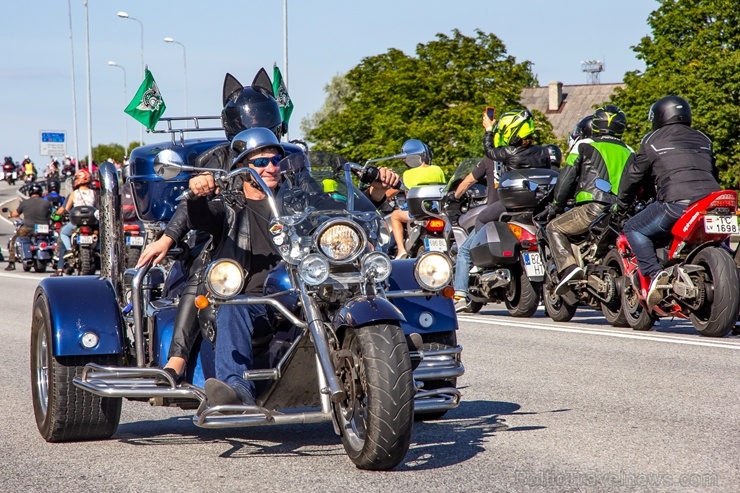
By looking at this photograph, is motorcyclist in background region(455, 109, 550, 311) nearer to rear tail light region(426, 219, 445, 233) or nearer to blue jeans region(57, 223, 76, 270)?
rear tail light region(426, 219, 445, 233)

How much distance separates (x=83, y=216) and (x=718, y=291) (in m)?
13.8

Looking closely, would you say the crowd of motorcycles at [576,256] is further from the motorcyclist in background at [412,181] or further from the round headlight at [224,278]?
the round headlight at [224,278]

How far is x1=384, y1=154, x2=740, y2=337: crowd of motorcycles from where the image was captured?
10.3 meters

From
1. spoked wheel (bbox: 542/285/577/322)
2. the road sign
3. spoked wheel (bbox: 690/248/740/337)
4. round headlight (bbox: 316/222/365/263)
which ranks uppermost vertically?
the road sign

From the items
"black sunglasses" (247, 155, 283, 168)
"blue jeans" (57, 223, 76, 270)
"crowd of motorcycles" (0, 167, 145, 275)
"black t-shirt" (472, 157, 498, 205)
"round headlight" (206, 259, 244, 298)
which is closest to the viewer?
"round headlight" (206, 259, 244, 298)

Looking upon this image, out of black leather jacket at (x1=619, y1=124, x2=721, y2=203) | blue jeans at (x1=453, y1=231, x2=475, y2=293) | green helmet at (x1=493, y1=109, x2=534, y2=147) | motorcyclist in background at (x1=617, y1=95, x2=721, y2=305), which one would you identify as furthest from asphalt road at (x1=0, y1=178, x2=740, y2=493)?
green helmet at (x1=493, y1=109, x2=534, y2=147)

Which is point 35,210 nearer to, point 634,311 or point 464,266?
point 464,266

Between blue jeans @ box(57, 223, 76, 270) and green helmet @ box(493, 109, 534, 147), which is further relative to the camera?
blue jeans @ box(57, 223, 76, 270)

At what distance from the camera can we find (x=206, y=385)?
5.61 m

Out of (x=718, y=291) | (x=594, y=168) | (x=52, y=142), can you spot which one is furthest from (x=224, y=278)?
(x=52, y=142)

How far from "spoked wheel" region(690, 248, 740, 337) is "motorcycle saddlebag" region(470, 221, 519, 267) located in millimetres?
2630

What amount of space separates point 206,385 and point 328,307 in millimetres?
658

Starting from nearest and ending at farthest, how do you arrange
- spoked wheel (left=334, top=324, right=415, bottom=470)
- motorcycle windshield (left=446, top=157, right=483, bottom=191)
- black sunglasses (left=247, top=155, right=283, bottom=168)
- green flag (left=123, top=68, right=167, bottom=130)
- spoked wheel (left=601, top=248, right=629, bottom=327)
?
spoked wheel (left=334, top=324, right=415, bottom=470), black sunglasses (left=247, top=155, right=283, bottom=168), green flag (left=123, top=68, right=167, bottom=130), spoked wheel (left=601, top=248, right=629, bottom=327), motorcycle windshield (left=446, top=157, right=483, bottom=191)

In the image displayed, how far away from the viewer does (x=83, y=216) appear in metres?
21.5
